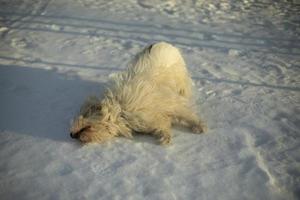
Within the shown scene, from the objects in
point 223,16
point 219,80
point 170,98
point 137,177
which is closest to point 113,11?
point 223,16

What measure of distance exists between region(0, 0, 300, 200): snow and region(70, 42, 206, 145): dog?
0.14 metres

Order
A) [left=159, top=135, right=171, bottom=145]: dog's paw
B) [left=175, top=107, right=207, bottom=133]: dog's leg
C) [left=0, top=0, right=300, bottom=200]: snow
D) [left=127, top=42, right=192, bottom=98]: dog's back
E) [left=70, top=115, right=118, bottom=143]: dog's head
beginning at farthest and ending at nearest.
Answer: [left=127, top=42, right=192, bottom=98]: dog's back
[left=175, top=107, right=207, bottom=133]: dog's leg
[left=159, top=135, right=171, bottom=145]: dog's paw
[left=70, top=115, right=118, bottom=143]: dog's head
[left=0, top=0, right=300, bottom=200]: snow

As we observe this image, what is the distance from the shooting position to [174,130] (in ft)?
13.1

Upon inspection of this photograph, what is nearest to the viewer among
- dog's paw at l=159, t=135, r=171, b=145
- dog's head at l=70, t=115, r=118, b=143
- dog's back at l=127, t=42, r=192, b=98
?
dog's head at l=70, t=115, r=118, b=143

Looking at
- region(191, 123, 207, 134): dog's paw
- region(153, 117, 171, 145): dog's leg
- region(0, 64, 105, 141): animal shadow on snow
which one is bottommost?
region(0, 64, 105, 141): animal shadow on snow

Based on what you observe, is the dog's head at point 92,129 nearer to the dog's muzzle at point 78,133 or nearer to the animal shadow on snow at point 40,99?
the dog's muzzle at point 78,133

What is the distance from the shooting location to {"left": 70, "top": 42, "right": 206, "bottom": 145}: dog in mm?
3670

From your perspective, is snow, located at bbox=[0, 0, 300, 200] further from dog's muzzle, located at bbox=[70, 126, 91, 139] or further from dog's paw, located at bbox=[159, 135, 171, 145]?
dog's muzzle, located at bbox=[70, 126, 91, 139]

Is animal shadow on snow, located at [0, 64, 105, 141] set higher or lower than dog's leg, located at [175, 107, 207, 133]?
lower

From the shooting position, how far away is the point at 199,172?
344 centimetres

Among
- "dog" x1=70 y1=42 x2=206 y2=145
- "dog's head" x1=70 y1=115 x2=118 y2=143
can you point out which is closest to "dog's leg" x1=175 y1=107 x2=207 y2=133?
"dog" x1=70 y1=42 x2=206 y2=145

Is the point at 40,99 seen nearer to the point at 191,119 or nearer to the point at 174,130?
the point at 174,130

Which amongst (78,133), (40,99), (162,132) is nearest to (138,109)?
(162,132)

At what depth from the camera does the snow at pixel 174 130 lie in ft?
11.0
